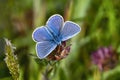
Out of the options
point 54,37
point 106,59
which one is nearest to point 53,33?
point 54,37

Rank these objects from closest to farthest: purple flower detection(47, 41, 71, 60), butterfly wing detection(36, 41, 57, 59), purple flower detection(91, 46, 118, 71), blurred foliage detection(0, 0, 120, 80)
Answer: butterfly wing detection(36, 41, 57, 59), purple flower detection(47, 41, 71, 60), purple flower detection(91, 46, 118, 71), blurred foliage detection(0, 0, 120, 80)

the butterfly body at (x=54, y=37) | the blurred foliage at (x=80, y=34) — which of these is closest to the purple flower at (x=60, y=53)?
the butterfly body at (x=54, y=37)

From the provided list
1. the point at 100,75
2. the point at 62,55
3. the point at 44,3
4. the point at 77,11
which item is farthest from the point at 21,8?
the point at 62,55

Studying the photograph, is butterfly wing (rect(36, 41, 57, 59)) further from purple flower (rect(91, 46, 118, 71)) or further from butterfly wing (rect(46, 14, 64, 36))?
purple flower (rect(91, 46, 118, 71))

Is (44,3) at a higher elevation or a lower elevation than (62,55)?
lower

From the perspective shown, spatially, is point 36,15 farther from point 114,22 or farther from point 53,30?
point 53,30

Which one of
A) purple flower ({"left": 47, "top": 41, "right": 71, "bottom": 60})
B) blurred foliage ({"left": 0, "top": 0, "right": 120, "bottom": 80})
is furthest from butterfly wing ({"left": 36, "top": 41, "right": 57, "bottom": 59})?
blurred foliage ({"left": 0, "top": 0, "right": 120, "bottom": 80})

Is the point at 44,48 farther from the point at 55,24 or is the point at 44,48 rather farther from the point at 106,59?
the point at 106,59
